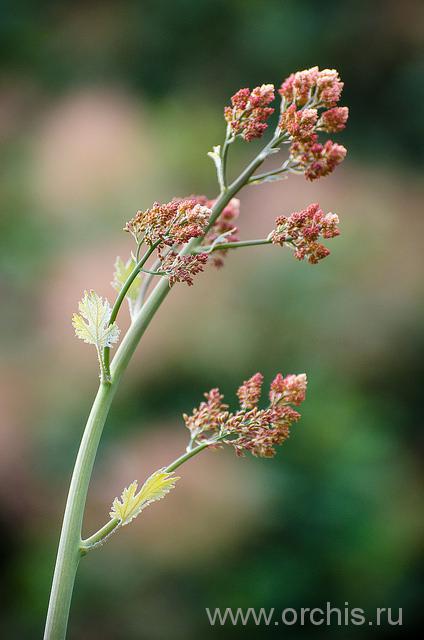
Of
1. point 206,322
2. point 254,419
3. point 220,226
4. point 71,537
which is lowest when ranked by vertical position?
point 71,537

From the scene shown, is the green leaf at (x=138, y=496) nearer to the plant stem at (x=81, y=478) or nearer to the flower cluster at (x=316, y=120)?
the plant stem at (x=81, y=478)

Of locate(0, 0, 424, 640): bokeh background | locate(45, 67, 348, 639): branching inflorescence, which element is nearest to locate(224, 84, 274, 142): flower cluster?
locate(45, 67, 348, 639): branching inflorescence

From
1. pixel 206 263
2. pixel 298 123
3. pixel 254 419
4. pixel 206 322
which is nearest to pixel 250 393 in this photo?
pixel 254 419

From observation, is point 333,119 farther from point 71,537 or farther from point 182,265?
point 71,537

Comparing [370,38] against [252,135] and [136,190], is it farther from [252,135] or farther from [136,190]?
[252,135]

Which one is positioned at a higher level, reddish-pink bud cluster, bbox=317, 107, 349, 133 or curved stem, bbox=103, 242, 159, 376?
reddish-pink bud cluster, bbox=317, 107, 349, 133

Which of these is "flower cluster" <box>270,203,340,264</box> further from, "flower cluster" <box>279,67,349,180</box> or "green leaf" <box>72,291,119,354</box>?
"green leaf" <box>72,291,119,354</box>

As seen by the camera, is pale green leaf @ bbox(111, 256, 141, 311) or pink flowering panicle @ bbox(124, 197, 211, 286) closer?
pink flowering panicle @ bbox(124, 197, 211, 286)
